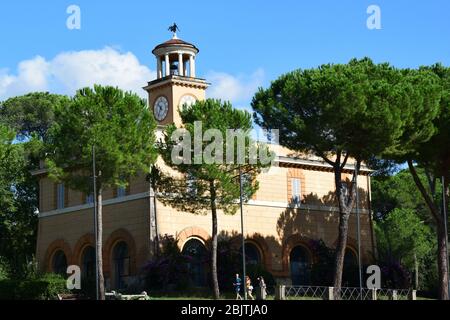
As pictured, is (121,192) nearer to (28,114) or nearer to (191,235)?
(191,235)

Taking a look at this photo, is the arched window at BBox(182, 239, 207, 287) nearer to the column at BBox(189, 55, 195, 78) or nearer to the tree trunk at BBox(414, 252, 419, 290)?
the column at BBox(189, 55, 195, 78)

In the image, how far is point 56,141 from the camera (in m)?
40.2

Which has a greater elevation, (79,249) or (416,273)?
(79,249)

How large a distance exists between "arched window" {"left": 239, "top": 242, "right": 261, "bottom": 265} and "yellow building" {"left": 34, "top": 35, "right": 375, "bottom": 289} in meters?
0.05

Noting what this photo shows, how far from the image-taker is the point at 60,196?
169 feet

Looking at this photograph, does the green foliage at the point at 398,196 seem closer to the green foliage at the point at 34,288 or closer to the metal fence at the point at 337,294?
the metal fence at the point at 337,294

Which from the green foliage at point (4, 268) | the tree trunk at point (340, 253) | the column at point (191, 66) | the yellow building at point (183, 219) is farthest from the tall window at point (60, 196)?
the tree trunk at point (340, 253)

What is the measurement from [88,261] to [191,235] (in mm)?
6460

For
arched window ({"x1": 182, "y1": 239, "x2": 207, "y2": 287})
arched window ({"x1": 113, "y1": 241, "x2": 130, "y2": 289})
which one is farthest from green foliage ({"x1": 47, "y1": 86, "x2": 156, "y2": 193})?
arched window ({"x1": 113, "y1": 241, "x2": 130, "y2": 289})

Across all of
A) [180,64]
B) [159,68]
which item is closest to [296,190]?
[180,64]
